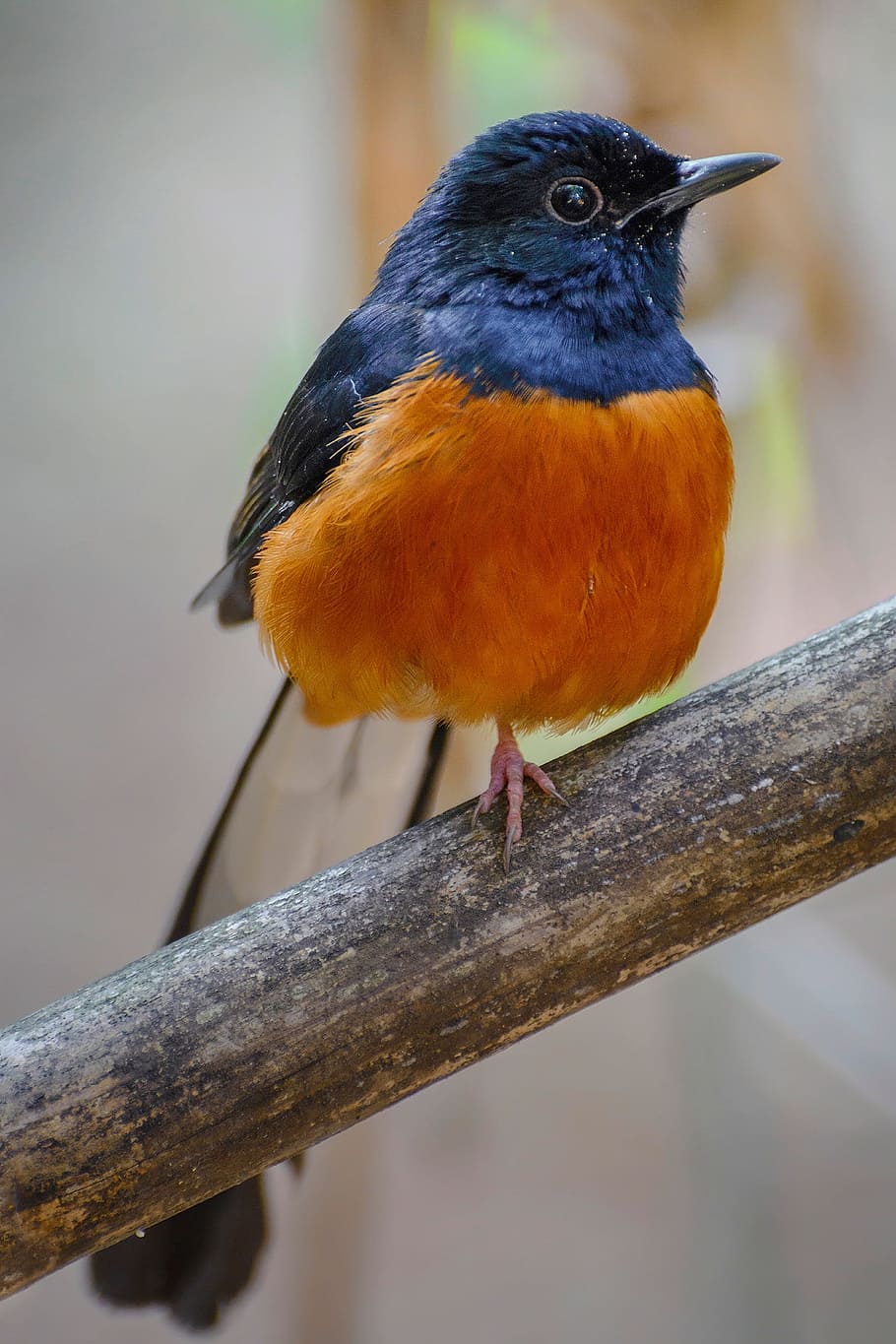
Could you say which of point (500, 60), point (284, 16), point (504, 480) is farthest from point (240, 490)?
point (504, 480)

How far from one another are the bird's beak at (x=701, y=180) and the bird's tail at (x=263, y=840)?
108 centimetres

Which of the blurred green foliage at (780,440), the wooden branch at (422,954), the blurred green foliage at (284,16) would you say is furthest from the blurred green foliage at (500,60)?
the wooden branch at (422,954)

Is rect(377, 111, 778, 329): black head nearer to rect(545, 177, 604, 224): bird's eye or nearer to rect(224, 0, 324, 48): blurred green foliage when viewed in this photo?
rect(545, 177, 604, 224): bird's eye

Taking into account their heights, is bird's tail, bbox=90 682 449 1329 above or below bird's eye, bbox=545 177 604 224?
below

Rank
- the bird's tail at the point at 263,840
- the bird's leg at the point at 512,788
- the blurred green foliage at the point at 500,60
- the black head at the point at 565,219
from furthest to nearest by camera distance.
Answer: the blurred green foliage at the point at 500,60 < the bird's tail at the point at 263,840 < the black head at the point at 565,219 < the bird's leg at the point at 512,788

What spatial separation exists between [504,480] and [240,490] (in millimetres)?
2001

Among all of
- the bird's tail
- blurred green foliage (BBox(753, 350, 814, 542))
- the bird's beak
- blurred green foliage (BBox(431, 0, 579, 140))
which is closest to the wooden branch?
the bird's tail

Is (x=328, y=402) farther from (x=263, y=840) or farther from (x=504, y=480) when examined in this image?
(x=263, y=840)

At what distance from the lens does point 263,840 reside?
2271 millimetres

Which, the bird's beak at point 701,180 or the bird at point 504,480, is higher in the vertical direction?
the bird's beak at point 701,180

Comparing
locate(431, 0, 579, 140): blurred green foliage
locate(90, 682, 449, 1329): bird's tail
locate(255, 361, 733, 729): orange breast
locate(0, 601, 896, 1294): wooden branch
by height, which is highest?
locate(431, 0, 579, 140): blurred green foliage

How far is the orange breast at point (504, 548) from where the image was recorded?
1.65 metres

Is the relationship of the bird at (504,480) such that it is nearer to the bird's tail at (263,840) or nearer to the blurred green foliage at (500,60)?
the bird's tail at (263,840)

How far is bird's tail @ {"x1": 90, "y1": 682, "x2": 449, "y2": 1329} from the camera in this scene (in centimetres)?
194
